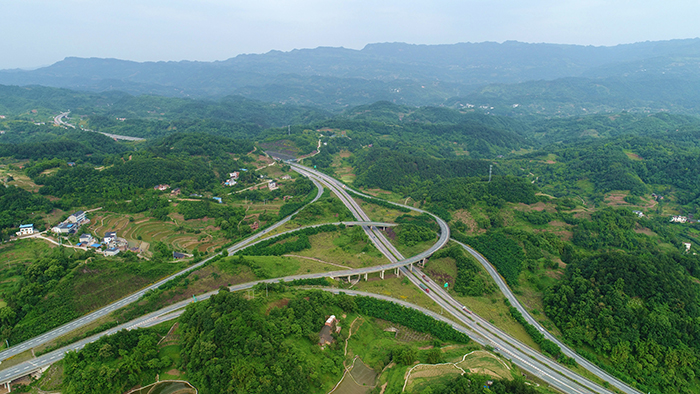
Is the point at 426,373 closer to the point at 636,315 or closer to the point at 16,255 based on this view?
the point at 636,315

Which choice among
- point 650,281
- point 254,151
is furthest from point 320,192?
point 650,281

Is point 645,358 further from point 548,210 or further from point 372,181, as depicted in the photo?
point 372,181

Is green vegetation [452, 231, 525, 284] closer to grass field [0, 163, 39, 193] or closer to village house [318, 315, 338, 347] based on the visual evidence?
village house [318, 315, 338, 347]

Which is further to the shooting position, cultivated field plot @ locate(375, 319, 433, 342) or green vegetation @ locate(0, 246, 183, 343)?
cultivated field plot @ locate(375, 319, 433, 342)

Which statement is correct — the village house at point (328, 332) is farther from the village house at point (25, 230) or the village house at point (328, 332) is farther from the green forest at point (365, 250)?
the village house at point (25, 230)

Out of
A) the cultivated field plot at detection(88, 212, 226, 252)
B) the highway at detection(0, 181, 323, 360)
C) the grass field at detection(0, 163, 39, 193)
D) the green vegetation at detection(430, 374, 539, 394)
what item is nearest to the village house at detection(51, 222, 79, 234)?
the cultivated field plot at detection(88, 212, 226, 252)

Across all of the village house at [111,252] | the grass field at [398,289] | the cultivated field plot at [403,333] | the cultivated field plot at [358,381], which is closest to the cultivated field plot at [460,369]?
the cultivated field plot at [358,381]

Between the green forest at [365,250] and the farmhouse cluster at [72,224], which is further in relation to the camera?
the farmhouse cluster at [72,224]
